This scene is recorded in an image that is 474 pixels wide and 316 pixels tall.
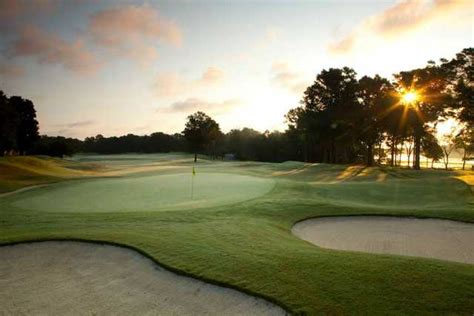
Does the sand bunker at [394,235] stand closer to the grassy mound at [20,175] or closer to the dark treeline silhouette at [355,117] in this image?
the grassy mound at [20,175]

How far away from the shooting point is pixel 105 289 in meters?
7.25

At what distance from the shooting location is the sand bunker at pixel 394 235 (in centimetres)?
1086

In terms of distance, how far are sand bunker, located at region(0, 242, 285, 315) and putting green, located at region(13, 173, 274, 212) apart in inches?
323

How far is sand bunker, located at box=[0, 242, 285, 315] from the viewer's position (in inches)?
253

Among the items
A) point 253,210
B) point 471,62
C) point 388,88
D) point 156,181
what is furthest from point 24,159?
point 471,62

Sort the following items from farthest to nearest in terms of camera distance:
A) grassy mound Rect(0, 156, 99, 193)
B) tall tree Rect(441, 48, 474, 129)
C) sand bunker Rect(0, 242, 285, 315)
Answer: tall tree Rect(441, 48, 474, 129), grassy mound Rect(0, 156, 99, 193), sand bunker Rect(0, 242, 285, 315)

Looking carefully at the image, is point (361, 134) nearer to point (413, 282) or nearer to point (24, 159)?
point (24, 159)

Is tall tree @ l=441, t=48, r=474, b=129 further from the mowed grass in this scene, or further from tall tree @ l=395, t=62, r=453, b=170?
the mowed grass

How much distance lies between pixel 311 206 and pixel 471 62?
3702 cm

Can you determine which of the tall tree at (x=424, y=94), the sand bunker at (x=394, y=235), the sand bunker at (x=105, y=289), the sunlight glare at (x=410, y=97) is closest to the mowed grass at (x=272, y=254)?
the sand bunker at (x=105, y=289)

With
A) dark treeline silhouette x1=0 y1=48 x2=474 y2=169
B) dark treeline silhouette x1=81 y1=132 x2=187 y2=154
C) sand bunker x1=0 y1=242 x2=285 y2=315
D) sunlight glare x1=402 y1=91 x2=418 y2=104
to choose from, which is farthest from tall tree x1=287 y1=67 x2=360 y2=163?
dark treeline silhouette x1=81 y1=132 x2=187 y2=154

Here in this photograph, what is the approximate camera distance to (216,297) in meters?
6.80

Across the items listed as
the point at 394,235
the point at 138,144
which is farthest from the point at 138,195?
the point at 138,144

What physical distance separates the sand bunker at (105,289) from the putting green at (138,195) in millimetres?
8198
